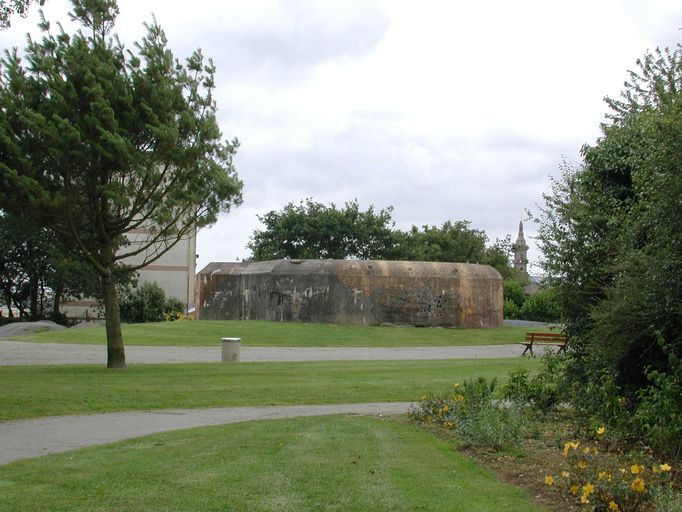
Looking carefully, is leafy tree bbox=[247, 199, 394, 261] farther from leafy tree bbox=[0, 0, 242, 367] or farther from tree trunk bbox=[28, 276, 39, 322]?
leafy tree bbox=[0, 0, 242, 367]

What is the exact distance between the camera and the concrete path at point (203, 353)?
1008 inches

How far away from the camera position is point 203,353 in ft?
94.8

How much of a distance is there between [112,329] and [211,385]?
200 inches

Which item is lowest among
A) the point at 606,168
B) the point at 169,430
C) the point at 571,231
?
the point at 169,430

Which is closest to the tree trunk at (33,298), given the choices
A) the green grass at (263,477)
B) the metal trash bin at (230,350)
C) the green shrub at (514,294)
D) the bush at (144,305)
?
the bush at (144,305)

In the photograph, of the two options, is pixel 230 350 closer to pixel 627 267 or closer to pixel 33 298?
pixel 627 267

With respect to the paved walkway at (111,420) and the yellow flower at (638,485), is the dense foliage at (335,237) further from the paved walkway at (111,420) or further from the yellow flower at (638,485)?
the yellow flower at (638,485)

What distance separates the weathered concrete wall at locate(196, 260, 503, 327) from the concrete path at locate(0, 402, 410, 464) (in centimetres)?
2546

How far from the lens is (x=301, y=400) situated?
51.9ft

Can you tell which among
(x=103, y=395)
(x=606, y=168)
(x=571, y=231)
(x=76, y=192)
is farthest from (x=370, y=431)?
(x=76, y=192)

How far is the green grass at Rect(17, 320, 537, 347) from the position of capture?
34.8m

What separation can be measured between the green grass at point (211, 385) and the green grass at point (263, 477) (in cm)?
478

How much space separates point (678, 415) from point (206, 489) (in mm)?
4507

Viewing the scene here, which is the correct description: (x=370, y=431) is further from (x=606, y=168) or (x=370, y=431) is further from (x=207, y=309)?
(x=207, y=309)
